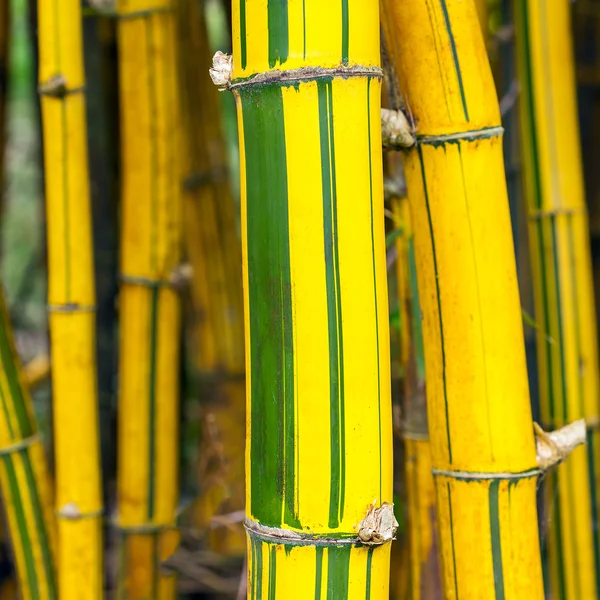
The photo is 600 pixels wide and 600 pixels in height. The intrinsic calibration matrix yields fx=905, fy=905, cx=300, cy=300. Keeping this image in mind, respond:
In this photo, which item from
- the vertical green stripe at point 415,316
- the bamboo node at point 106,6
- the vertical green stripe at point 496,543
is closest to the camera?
the vertical green stripe at point 496,543

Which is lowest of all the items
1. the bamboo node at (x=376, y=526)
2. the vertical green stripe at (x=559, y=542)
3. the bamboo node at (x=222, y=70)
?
the vertical green stripe at (x=559, y=542)

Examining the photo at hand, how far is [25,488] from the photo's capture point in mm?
890

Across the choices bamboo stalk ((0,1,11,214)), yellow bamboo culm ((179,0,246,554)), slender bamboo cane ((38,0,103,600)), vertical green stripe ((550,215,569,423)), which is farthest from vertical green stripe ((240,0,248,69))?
bamboo stalk ((0,1,11,214))

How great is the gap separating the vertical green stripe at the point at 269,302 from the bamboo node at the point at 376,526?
0.04 metres

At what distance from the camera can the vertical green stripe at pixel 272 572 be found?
511 mm

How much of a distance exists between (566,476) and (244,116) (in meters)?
0.52

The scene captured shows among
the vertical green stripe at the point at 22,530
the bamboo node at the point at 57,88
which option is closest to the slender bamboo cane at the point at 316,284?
the bamboo node at the point at 57,88

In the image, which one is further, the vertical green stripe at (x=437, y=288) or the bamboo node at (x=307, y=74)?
the vertical green stripe at (x=437, y=288)

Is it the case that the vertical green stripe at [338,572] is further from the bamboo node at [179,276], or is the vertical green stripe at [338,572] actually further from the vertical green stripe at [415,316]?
the bamboo node at [179,276]

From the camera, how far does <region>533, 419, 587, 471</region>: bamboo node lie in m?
0.59

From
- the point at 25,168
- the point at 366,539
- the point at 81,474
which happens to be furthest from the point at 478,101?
the point at 25,168

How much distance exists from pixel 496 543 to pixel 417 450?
0.59 ft

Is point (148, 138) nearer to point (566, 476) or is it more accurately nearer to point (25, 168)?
point (566, 476)

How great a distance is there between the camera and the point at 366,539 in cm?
50
